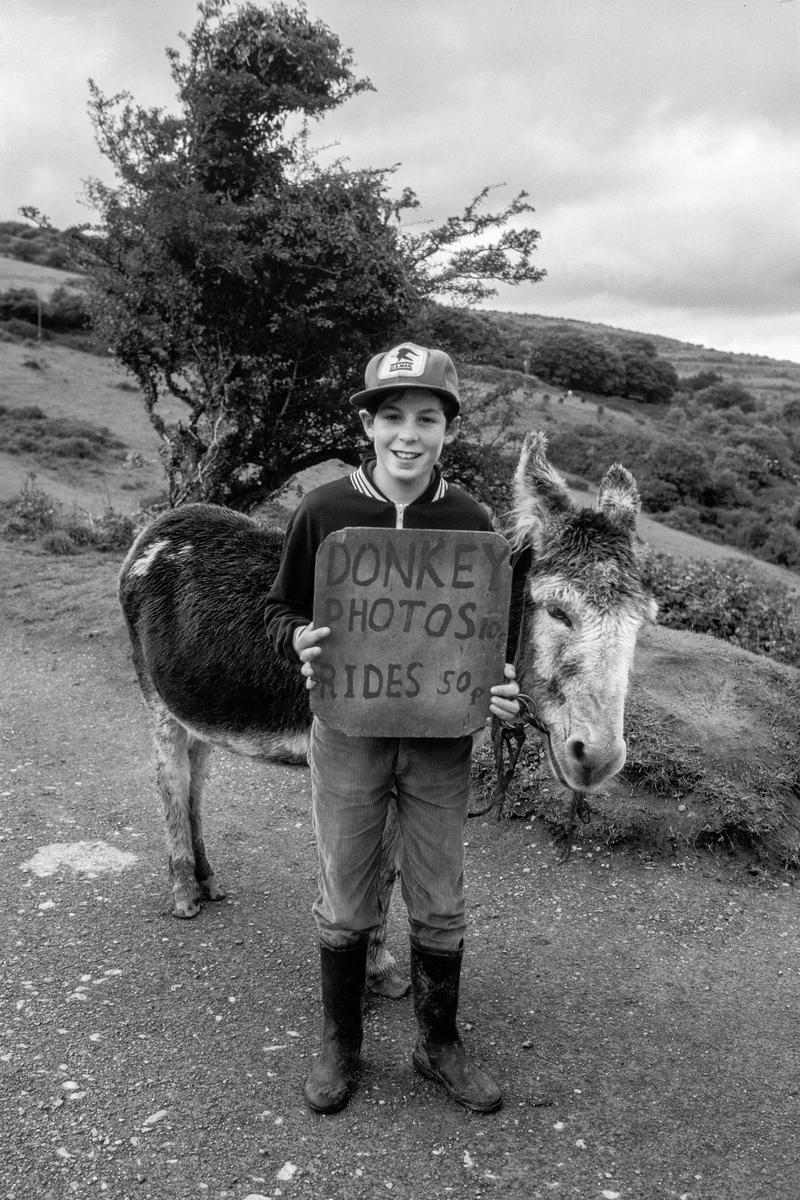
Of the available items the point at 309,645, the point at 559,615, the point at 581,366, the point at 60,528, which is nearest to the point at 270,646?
the point at 309,645

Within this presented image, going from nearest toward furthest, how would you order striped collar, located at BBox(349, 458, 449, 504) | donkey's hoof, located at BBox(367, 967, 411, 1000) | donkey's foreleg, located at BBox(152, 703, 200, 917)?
striped collar, located at BBox(349, 458, 449, 504), donkey's hoof, located at BBox(367, 967, 411, 1000), donkey's foreleg, located at BBox(152, 703, 200, 917)

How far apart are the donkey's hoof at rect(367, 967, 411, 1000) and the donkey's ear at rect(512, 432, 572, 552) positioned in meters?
2.18

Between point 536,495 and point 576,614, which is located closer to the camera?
point 576,614

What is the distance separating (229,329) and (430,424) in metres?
6.98

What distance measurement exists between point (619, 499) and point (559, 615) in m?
0.55

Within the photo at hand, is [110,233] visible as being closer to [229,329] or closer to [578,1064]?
[229,329]

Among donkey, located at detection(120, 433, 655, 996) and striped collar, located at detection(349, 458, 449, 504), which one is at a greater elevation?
striped collar, located at detection(349, 458, 449, 504)

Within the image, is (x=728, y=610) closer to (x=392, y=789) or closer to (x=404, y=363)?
(x=392, y=789)

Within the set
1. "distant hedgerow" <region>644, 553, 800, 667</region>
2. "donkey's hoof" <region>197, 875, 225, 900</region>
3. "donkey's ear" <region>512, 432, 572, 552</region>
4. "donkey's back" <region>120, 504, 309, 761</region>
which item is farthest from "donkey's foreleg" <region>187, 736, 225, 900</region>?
"distant hedgerow" <region>644, 553, 800, 667</region>

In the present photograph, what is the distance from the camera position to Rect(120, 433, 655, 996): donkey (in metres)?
2.97

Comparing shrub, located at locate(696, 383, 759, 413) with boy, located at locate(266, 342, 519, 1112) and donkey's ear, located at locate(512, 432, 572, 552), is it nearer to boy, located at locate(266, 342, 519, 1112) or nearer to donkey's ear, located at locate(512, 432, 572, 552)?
donkey's ear, located at locate(512, 432, 572, 552)

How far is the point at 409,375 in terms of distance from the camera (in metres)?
3.01

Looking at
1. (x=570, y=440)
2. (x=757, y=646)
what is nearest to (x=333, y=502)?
(x=757, y=646)

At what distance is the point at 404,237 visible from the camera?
31.6 ft
